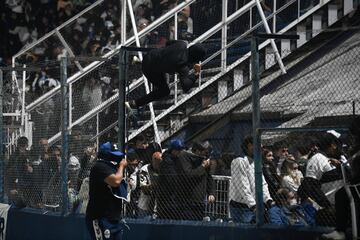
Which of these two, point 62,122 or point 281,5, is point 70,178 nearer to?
point 62,122

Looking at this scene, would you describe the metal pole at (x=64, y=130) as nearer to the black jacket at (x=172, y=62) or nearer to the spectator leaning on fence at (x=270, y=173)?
the black jacket at (x=172, y=62)

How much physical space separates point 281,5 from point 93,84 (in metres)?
4.67

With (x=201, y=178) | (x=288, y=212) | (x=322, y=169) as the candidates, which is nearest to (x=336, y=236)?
(x=322, y=169)

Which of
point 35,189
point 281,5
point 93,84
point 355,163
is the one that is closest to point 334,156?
A: point 355,163

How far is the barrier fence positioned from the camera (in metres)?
11.1

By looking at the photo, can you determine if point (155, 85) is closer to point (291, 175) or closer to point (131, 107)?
point (131, 107)

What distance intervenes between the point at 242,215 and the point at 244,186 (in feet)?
1.13

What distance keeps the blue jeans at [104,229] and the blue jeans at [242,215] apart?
4.41 ft

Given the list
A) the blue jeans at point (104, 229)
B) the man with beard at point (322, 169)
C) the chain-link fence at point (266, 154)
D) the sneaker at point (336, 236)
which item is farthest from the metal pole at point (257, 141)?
the sneaker at point (336, 236)

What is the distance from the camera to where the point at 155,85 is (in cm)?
1274

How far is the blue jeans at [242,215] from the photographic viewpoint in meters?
11.6

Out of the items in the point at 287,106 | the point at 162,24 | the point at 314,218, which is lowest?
the point at 314,218

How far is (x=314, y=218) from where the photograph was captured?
1079 centimetres

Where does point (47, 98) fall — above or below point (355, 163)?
above
